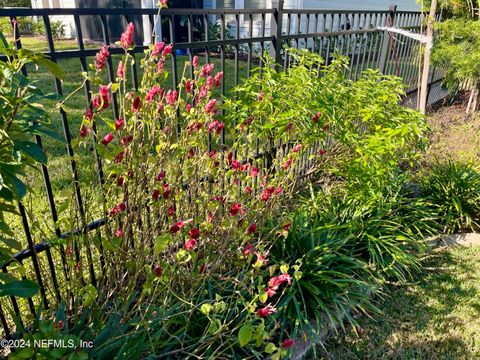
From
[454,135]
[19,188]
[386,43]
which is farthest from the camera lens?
[454,135]

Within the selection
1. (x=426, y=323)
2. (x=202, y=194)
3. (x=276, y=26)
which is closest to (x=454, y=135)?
(x=276, y=26)

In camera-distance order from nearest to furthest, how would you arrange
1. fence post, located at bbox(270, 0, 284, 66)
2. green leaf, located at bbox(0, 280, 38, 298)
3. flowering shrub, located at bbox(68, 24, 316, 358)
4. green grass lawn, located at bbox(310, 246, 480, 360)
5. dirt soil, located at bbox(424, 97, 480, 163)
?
green leaf, located at bbox(0, 280, 38, 298)
flowering shrub, located at bbox(68, 24, 316, 358)
green grass lawn, located at bbox(310, 246, 480, 360)
fence post, located at bbox(270, 0, 284, 66)
dirt soil, located at bbox(424, 97, 480, 163)

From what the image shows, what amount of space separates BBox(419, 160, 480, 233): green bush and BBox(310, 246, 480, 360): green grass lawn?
0.56m

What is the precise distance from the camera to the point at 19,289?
51.3 inches

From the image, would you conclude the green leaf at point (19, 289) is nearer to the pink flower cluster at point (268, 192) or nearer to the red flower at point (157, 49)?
the red flower at point (157, 49)

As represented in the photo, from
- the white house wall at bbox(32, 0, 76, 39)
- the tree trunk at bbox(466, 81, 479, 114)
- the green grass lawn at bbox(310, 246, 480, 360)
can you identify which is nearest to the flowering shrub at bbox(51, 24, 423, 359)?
the green grass lawn at bbox(310, 246, 480, 360)

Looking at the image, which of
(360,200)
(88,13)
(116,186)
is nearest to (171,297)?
(116,186)

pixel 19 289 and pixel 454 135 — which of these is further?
pixel 454 135

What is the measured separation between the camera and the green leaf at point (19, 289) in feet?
4.20

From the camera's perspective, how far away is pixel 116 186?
5.85ft

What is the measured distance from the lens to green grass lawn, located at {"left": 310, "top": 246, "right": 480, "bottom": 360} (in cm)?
236

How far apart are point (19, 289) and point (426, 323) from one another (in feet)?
7.86

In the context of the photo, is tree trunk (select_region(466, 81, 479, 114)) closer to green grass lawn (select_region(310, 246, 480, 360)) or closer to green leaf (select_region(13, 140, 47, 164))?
green grass lawn (select_region(310, 246, 480, 360))

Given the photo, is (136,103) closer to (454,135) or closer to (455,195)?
(455,195)
